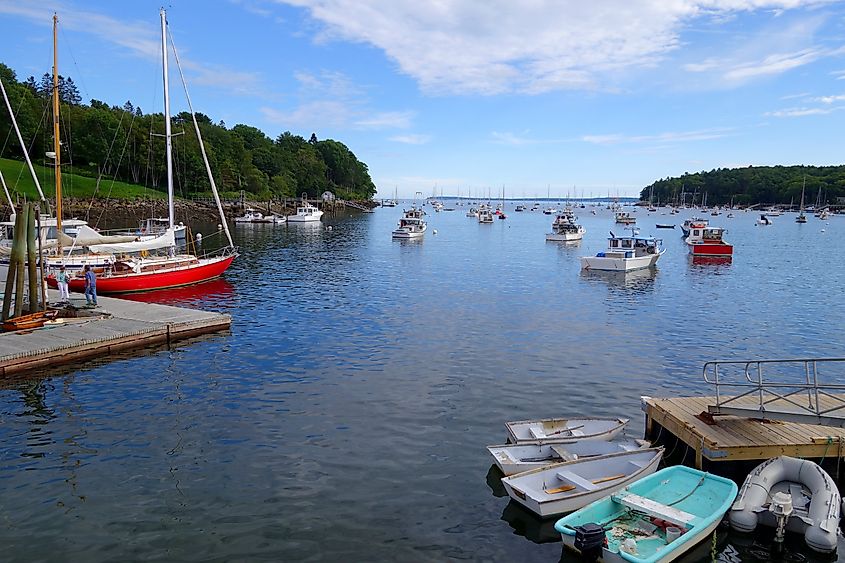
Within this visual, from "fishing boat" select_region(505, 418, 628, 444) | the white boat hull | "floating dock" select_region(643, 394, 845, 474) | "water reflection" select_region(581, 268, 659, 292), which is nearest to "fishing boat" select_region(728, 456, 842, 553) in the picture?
"floating dock" select_region(643, 394, 845, 474)

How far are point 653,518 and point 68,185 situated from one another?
125 meters

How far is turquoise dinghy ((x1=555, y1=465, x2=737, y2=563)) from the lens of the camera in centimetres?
1161

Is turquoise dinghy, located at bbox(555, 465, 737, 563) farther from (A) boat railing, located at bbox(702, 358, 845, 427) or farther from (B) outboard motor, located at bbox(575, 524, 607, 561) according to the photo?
(A) boat railing, located at bbox(702, 358, 845, 427)

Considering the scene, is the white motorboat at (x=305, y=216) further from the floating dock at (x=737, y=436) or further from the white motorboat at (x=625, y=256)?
the floating dock at (x=737, y=436)

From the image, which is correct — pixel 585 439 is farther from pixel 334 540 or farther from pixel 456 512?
pixel 334 540

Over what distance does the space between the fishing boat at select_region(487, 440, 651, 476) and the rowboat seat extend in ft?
2.28

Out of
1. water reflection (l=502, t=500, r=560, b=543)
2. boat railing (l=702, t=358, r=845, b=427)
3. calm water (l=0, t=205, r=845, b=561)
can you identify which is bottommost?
water reflection (l=502, t=500, r=560, b=543)

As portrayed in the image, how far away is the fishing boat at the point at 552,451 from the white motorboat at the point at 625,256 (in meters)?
42.5

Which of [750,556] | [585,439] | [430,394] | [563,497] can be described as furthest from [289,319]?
[750,556]

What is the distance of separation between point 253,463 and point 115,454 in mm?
3650

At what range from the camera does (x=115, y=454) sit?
16250 mm

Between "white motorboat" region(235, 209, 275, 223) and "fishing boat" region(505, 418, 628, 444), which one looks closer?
"fishing boat" region(505, 418, 628, 444)

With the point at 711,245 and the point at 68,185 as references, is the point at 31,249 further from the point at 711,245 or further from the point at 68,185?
the point at 68,185

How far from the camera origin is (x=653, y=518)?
12875 millimetres
